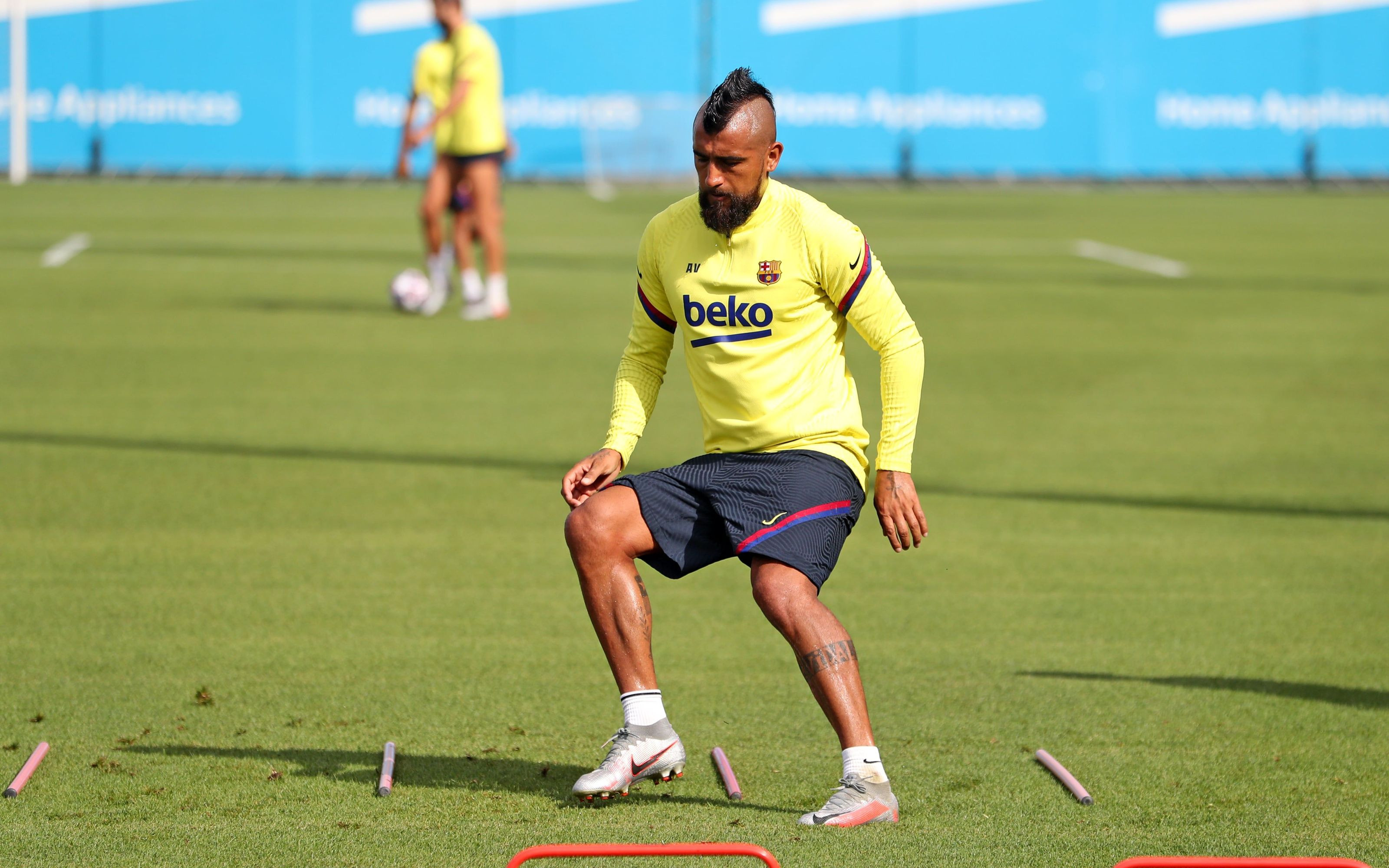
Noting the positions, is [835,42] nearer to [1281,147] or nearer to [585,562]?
[1281,147]

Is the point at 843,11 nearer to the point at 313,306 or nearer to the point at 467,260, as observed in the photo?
the point at 467,260

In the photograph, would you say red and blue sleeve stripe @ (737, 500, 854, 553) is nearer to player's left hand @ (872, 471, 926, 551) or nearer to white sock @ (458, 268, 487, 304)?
player's left hand @ (872, 471, 926, 551)

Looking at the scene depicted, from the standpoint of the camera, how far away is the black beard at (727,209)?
468 cm

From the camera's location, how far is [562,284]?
59.1ft

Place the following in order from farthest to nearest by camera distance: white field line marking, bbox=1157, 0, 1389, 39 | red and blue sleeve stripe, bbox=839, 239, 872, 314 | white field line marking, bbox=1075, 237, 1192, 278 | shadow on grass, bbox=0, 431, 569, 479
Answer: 1. white field line marking, bbox=1157, 0, 1389, 39
2. white field line marking, bbox=1075, 237, 1192, 278
3. shadow on grass, bbox=0, 431, 569, 479
4. red and blue sleeve stripe, bbox=839, 239, 872, 314

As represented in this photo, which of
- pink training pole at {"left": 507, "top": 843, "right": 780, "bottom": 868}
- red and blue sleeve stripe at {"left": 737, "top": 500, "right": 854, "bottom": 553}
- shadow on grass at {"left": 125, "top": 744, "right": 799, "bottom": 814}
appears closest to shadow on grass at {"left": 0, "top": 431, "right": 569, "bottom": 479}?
shadow on grass at {"left": 125, "top": 744, "right": 799, "bottom": 814}

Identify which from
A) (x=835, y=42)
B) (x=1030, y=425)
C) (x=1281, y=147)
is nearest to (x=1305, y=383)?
(x=1030, y=425)

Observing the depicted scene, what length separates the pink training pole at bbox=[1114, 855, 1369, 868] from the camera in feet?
11.3

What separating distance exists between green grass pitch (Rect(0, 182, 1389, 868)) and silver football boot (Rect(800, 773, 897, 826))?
6cm

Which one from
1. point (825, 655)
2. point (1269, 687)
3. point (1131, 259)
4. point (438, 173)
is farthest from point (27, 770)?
point (1131, 259)

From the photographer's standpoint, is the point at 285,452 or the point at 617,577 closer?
the point at 617,577

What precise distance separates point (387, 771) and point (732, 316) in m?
1.57

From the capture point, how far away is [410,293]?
50.6 ft

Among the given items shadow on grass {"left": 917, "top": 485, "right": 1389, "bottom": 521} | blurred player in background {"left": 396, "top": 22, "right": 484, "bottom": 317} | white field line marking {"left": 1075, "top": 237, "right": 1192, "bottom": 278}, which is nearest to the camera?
shadow on grass {"left": 917, "top": 485, "right": 1389, "bottom": 521}
